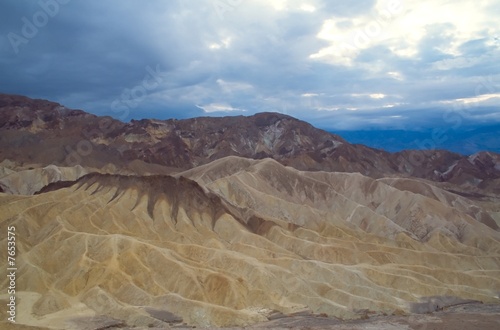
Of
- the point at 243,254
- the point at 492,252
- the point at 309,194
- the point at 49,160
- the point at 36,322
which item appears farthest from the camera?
the point at 49,160

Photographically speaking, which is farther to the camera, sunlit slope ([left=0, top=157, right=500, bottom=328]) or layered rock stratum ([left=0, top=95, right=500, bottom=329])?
sunlit slope ([left=0, top=157, right=500, bottom=328])

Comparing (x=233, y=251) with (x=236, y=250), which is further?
(x=236, y=250)

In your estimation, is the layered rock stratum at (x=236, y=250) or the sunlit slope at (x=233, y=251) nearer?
the layered rock stratum at (x=236, y=250)

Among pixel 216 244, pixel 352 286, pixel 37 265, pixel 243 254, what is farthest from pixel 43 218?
pixel 352 286

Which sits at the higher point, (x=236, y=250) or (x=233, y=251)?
(x=233, y=251)

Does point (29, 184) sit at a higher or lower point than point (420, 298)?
higher

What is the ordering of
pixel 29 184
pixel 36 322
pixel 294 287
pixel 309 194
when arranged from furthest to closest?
pixel 29 184
pixel 309 194
pixel 294 287
pixel 36 322

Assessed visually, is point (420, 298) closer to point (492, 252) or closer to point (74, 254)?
point (492, 252)

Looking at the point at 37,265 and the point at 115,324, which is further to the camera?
the point at 37,265
